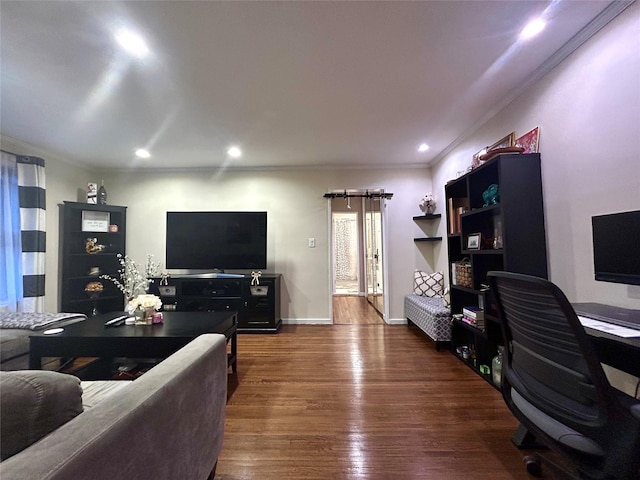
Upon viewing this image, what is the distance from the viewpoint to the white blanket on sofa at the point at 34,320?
206 cm

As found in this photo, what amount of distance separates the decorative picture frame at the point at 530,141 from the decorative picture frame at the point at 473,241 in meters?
0.74

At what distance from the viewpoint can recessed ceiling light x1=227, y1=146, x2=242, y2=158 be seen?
317 cm

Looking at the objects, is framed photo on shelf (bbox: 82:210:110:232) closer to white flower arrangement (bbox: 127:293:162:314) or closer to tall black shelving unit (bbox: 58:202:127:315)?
tall black shelving unit (bbox: 58:202:127:315)

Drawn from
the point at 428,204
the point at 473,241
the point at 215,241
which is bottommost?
the point at 473,241

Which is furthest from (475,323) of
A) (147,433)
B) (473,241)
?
(147,433)

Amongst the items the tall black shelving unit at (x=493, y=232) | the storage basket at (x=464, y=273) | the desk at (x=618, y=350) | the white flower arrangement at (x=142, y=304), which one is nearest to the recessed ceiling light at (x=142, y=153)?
the white flower arrangement at (x=142, y=304)

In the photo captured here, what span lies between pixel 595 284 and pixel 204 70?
2910 mm

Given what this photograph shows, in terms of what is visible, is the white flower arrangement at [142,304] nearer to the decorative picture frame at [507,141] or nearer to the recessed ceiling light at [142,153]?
the recessed ceiling light at [142,153]

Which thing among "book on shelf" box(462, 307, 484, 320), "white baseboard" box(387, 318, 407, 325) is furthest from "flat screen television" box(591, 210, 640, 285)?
"white baseboard" box(387, 318, 407, 325)

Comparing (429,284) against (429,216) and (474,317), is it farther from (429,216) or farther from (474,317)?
(474,317)

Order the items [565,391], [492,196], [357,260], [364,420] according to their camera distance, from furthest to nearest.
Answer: [357,260]
[492,196]
[364,420]
[565,391]

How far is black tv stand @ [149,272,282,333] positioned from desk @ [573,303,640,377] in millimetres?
2982

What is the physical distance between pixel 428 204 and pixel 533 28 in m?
2.25

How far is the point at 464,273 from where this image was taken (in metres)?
2.45
